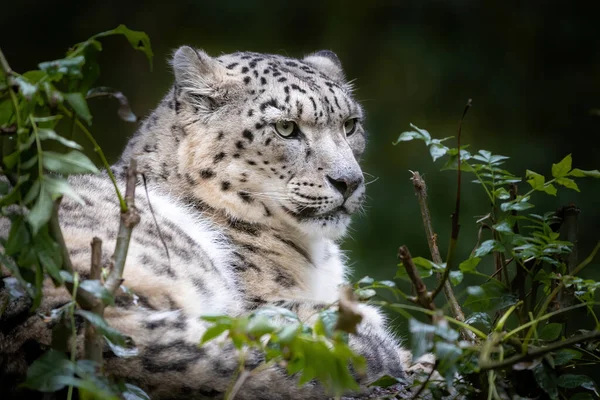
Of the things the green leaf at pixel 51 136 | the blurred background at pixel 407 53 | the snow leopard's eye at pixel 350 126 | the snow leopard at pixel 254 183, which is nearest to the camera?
the green leaf at pixel 51 136

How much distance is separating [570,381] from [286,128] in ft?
5.27

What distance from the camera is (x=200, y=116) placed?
332 centimetres

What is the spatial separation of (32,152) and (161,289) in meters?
0.61

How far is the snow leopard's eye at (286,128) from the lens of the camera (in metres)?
3.24

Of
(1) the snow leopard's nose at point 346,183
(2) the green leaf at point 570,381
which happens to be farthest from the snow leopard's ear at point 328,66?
(2) the green leaf at point 570,381

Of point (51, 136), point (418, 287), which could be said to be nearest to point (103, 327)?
point (51, 136)

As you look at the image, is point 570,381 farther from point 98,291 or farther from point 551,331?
point 98,291

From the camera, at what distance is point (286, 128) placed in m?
3.26

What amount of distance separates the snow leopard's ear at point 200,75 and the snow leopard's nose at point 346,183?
56cm

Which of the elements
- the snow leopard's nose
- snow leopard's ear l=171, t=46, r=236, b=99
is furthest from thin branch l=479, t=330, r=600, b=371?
snow leopard's ear l=171, t=46, r=236, b=99

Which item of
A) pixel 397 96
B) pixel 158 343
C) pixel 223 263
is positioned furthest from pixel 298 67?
pixel 397 96

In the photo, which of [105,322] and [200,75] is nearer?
[105,322]

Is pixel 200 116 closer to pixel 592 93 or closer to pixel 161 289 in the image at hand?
pixel 161 289

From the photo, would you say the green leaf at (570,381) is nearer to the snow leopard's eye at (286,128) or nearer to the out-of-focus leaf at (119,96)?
the out-of-focus leaf at (119,96)
